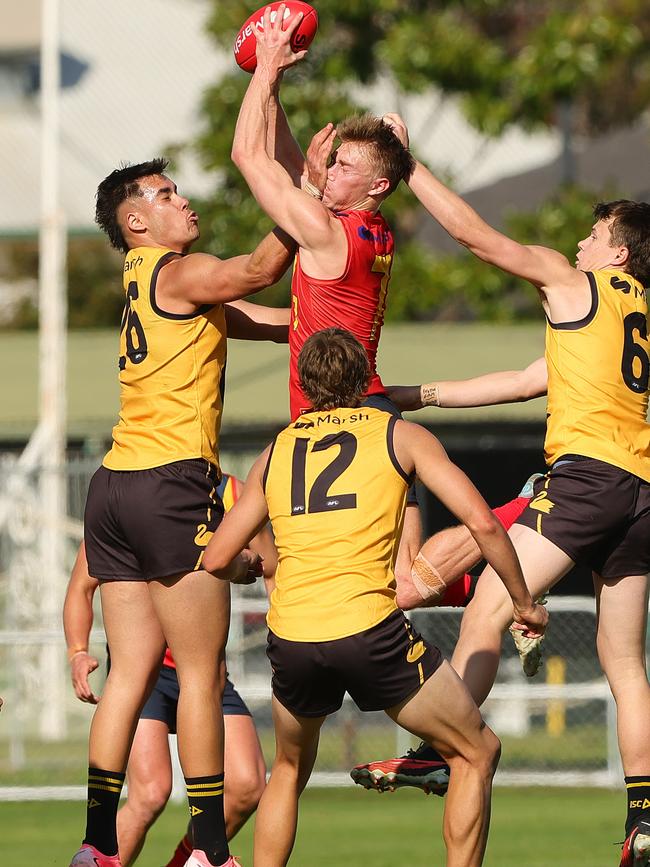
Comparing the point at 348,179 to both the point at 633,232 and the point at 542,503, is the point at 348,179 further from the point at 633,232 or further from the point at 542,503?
the point at 542,503

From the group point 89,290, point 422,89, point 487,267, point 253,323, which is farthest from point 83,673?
point 89,290

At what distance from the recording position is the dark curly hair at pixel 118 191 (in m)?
6.87

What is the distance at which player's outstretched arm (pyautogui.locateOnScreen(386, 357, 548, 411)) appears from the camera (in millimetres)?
7137

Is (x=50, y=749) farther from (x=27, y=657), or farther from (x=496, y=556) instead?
(x=496, y=556)

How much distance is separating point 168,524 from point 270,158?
58.6 inches

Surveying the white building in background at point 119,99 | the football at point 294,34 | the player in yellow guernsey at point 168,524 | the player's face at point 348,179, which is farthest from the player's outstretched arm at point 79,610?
the white building in background at point 119,99

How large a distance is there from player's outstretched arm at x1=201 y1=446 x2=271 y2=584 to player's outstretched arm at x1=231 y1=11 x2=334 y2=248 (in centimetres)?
89

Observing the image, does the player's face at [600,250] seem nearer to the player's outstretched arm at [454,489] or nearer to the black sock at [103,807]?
the player's outstretched arm at [454,489]

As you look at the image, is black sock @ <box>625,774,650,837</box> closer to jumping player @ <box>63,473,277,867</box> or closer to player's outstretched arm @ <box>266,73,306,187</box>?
jumping player @ <box>63,473,277,867</box>

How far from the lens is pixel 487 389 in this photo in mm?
7211

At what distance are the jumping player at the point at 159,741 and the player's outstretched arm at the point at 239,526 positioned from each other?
0.81 meters

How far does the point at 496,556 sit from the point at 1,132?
18.5 meters

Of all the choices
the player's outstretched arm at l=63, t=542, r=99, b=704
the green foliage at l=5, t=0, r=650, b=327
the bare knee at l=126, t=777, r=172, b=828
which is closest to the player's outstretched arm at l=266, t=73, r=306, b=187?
the player's outstretched arm at l=63, t=542, r=99, b=704

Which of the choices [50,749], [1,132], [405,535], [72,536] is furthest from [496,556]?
[1,132]
